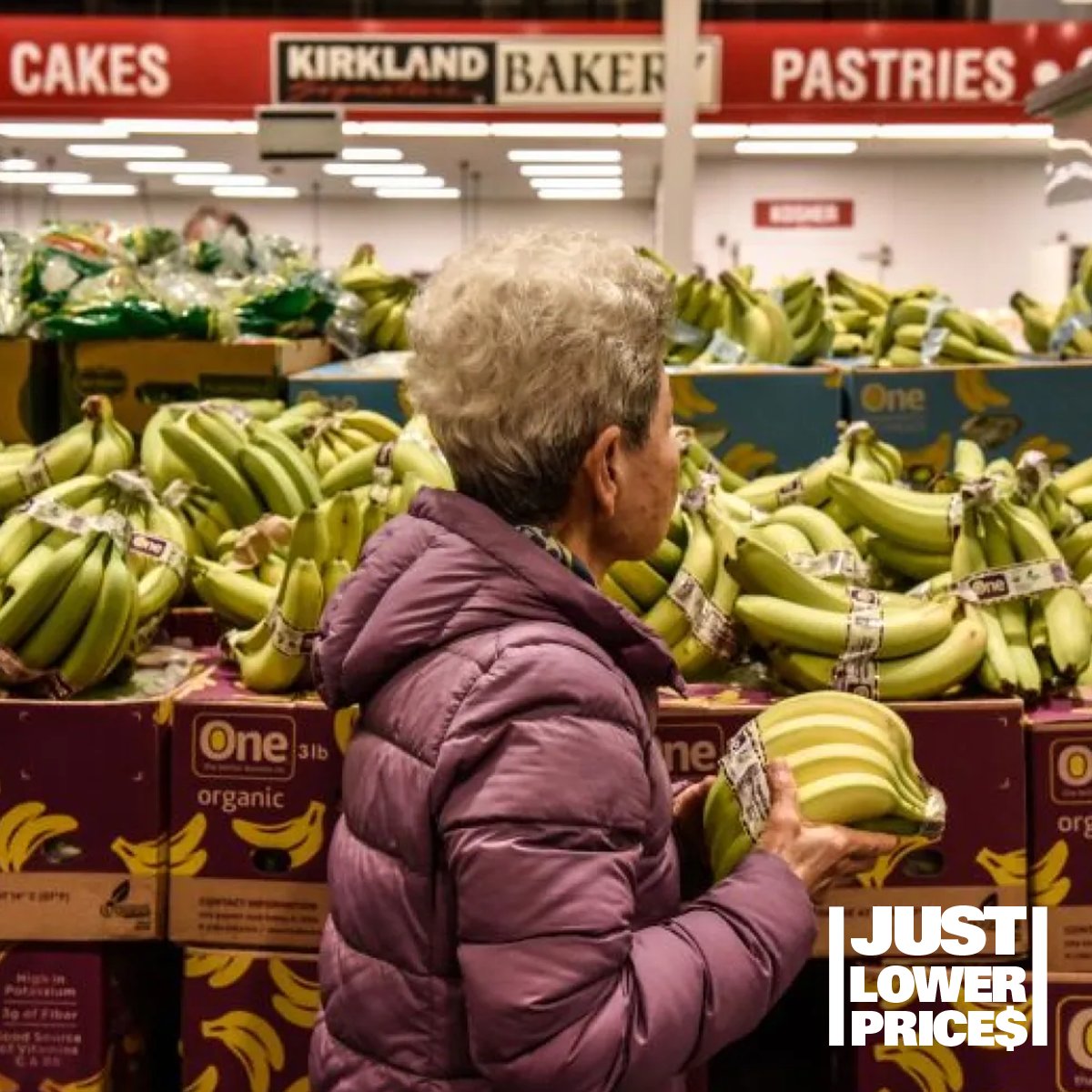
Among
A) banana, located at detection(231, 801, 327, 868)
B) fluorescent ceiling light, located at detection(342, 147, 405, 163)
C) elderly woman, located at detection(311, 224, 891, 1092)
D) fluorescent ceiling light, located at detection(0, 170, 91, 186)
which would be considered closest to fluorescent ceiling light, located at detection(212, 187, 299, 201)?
fluorescent ceiling light, located at detection(0, 170, 91, 186)

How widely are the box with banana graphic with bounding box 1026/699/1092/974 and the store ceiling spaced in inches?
357

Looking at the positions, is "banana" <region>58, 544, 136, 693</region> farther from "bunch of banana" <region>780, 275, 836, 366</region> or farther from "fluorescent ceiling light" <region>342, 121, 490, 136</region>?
"fluorescent ceiling light" <region>342, 121, 490, 136</region>

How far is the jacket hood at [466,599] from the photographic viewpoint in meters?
1.36

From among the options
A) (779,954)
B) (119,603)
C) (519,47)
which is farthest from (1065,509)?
(519,47)

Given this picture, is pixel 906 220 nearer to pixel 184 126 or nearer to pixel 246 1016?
pixel 184 126

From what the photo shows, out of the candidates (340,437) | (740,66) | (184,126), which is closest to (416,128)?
(184,126)

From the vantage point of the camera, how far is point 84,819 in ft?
6.54

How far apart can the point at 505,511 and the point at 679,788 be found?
0.52m

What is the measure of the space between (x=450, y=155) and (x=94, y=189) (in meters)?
5.70

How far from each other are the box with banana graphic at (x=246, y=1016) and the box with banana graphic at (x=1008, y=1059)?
69cm

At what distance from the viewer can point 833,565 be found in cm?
216

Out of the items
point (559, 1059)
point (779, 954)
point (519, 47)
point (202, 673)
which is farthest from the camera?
point (519, 47)

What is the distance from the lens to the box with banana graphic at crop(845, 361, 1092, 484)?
12.2ft

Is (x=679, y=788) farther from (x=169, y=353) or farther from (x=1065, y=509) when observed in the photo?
(x=169, y=353)
